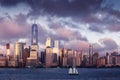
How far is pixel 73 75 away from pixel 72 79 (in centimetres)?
3180

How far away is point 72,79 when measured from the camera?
168125mm

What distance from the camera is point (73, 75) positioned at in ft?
656

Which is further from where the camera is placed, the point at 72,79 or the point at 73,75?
the point at 73,75
